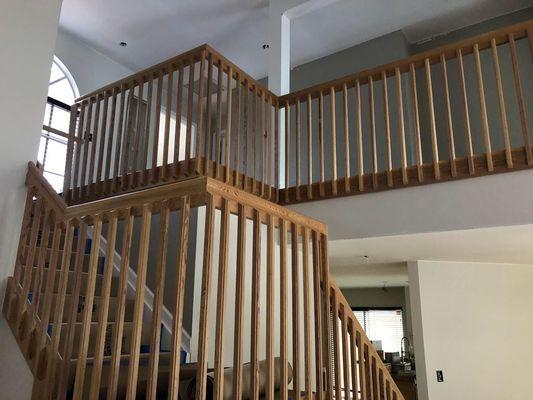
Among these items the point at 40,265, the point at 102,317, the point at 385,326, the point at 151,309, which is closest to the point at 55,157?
the point at 151,309

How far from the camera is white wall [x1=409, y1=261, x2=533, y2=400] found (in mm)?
4312

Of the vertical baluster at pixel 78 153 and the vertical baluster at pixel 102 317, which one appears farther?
the vertical baluster at pixel 78 153

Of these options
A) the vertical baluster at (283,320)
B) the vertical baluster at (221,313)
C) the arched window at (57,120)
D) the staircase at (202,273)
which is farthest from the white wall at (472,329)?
the arched window at (57,120)

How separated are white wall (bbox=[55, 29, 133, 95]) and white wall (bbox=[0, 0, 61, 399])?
291 centimetres

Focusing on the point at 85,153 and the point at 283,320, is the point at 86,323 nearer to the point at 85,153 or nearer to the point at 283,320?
the point at 283,320

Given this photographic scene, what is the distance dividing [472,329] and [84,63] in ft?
18.6


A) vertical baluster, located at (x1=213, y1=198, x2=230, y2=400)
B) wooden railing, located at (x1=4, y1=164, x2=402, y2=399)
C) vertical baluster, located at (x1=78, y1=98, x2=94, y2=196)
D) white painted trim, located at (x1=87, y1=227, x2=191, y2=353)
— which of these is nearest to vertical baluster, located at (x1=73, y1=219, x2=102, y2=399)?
wooden railing, located at (x1=4, y1=164, x2=402, y2=399)

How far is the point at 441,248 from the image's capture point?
369 cm

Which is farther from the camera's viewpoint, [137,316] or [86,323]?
[86,323]

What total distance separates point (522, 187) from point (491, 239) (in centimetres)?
68

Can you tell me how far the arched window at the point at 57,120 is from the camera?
5422mm

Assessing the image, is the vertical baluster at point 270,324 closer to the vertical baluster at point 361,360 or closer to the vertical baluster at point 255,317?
the vertical baluster at point 255,317

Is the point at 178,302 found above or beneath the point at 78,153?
beneath

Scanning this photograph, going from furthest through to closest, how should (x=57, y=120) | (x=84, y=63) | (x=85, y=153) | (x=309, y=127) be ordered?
(x=84, y=63) → (x=57, y=120) → (x=85, y=153) → (x=309, y=127)
